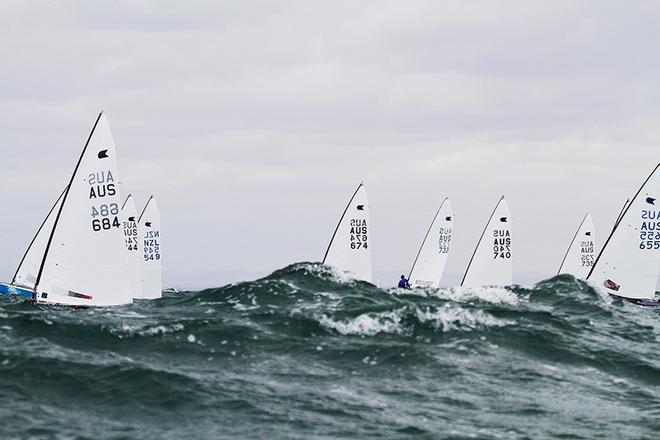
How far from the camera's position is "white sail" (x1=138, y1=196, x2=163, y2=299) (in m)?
57.8

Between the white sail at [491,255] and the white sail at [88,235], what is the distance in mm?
36138

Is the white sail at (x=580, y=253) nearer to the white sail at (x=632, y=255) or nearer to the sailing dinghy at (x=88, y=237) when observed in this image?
the white sail at (x=632, y=255)

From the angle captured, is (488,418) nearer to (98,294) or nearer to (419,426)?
(419,426)

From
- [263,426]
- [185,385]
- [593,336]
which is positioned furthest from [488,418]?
[593,336]

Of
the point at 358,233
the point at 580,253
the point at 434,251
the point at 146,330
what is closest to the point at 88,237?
the point at 146,330

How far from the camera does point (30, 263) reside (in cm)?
4841

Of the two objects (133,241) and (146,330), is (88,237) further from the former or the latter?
(133,241)

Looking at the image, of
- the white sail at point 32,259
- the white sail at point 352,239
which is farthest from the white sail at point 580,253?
the white sail at point 32,259

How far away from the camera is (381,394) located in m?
16.7

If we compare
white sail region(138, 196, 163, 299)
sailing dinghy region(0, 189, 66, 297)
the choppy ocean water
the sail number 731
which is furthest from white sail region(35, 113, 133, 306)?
white sail region(138, 196, 163, 299)

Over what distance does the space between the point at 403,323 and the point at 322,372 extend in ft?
18.7

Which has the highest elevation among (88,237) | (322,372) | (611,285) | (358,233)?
(358,233)

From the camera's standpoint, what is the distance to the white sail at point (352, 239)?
54.6 metres

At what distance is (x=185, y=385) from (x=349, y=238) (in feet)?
127
